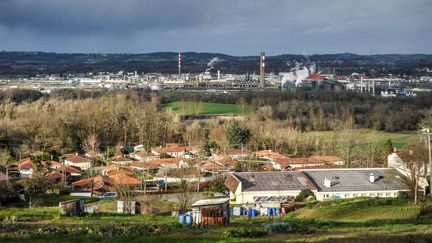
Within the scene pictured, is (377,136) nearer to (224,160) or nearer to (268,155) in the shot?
(268,155)

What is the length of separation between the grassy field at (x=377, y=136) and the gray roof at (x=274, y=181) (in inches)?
676

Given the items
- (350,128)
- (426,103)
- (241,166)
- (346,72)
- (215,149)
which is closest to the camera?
(241,166)

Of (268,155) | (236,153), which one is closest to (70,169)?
(236,153)

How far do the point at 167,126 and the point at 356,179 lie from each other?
69.9 feet

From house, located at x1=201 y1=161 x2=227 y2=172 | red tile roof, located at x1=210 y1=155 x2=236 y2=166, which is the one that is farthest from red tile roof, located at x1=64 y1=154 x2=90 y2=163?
red tile roof, located at x1=210 y1=155 x2=236 y2=166

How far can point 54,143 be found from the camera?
42594 mm

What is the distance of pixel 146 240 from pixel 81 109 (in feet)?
116

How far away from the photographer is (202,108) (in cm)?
6412

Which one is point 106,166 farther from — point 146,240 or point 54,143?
point 146,240

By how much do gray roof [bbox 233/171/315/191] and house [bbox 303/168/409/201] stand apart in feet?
1.62

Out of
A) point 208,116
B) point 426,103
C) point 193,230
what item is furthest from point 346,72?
point 193,230

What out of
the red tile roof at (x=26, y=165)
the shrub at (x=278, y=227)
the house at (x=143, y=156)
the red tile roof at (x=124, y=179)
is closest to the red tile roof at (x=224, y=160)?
the house at (x=143, y=156)

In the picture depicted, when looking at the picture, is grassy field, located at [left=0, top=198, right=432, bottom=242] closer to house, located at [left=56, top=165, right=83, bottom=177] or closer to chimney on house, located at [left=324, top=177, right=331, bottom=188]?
chimney on house, located at [left=324, top=177, right=331, bottom=188]

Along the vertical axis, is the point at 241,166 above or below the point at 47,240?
below
